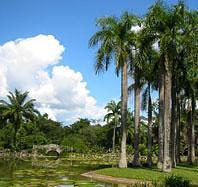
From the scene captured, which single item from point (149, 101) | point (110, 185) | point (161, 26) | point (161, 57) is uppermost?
point (161, 26)

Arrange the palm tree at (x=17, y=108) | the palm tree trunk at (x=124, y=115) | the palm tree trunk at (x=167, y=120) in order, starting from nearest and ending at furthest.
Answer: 1. the palm tree trunk at (x=167, y=120)
2. the palm tree trunk at (x=124, y=115)
3. the palm tree at (x=17, y=108)

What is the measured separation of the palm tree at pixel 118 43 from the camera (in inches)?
1433

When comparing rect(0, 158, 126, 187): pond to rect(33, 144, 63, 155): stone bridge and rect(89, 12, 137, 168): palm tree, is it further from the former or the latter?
rect(33, 144, 63, 155): stone bridge

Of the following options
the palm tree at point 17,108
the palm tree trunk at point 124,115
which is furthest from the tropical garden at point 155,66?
the palm tree at point 17,108

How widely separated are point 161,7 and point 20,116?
137ft

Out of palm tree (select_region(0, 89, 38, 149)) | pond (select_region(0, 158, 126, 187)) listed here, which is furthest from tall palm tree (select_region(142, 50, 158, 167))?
palm tree (select_region(0, 89, 38, 149))

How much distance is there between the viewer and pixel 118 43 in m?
Result: 36.6

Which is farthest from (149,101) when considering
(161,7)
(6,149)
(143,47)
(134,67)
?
(6,149)

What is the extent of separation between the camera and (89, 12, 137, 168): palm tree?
119 ft

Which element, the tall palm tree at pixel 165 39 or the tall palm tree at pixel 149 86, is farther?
the tall palm tree at pixel 149 86

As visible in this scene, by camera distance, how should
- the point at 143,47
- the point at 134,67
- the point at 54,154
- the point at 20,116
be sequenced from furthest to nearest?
the point at 54,154, the point at 20,116, the point at 134,67, the point at 143,47

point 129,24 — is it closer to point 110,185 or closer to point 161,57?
point 161,57

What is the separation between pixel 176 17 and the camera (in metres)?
33.3

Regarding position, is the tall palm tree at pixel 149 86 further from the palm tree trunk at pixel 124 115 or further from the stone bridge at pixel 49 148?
the stone bridge at pixel 49 148
